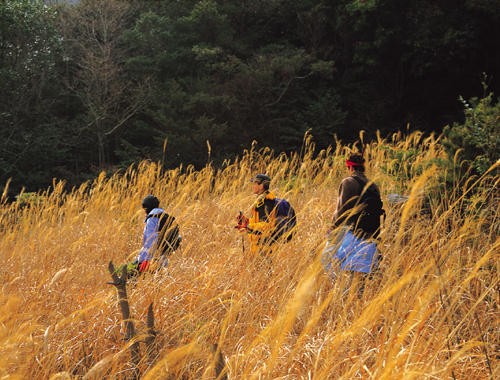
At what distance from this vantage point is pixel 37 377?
1.83 metres

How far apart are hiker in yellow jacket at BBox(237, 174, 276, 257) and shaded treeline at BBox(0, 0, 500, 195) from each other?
36.8ft

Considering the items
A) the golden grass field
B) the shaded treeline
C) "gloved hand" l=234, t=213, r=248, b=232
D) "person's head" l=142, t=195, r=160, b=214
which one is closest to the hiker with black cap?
"person's head" l=142, t=195, r=160, b=214

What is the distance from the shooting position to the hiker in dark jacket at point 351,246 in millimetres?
2387

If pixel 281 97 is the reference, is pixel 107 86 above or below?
above

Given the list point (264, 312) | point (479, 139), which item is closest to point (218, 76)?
point (479, 139)

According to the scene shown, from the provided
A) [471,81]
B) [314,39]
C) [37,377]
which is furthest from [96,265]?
[471,81]

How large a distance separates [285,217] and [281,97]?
13355 millimetres

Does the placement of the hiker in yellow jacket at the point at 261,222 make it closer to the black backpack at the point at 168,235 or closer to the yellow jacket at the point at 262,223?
the yellow jacket at the point at 262,223

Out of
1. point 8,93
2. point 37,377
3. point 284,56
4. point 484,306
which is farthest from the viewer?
point 284,56

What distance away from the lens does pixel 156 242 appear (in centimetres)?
273

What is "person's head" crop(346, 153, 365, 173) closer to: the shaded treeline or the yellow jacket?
the yellow jacket

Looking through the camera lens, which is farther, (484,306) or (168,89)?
(168,89)

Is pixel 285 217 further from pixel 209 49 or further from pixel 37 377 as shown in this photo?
pixel 209 49

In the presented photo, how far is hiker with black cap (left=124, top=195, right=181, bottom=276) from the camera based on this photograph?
9.10ft
